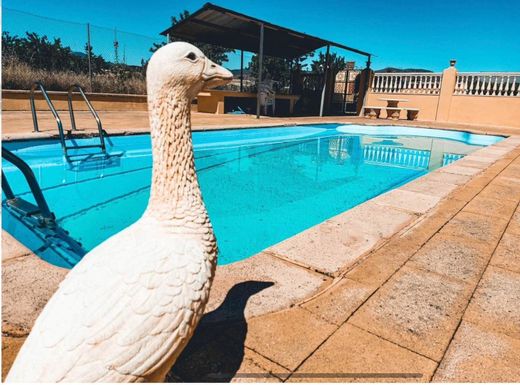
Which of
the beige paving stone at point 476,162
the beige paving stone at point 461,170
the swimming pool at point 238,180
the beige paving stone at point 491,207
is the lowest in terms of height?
the swimming pool at point 238,180

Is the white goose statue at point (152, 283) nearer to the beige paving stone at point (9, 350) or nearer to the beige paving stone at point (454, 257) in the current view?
the beige paving stone at point (9, 350)

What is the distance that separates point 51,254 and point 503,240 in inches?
156

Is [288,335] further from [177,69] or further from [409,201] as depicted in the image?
[409,201]

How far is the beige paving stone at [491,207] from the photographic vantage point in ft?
12.1

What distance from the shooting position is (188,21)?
12906mm

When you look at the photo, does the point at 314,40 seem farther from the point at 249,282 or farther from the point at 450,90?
the point at 249,282

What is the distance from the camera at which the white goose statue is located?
3.09 feet

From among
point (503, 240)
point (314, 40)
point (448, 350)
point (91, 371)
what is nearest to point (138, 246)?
point (91, 371)

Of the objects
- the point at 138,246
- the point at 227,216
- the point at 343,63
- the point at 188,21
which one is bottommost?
the point at 227,216

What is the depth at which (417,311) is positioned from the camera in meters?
1.93

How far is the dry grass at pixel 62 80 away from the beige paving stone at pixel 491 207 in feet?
44.4

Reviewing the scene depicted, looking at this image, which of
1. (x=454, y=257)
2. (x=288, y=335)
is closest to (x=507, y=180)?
(x=454, y=257)

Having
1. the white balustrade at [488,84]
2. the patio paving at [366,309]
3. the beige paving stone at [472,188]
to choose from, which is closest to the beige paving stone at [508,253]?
the patio paving at [366,309]

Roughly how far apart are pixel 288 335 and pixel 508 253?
2139 mm
